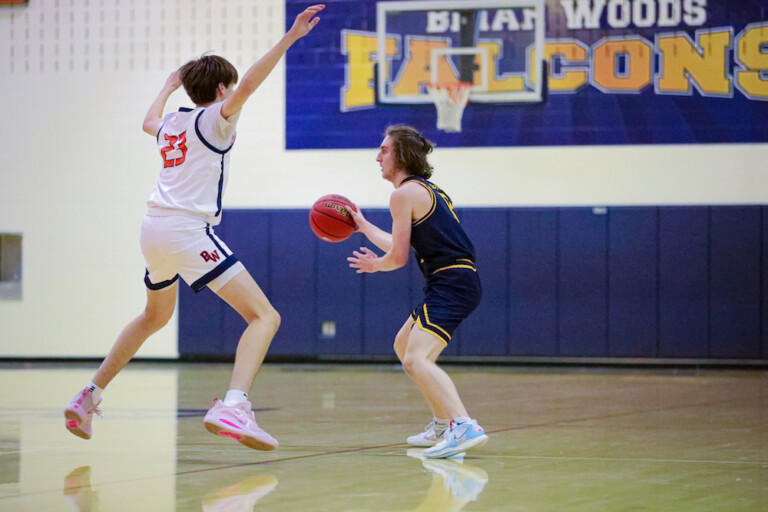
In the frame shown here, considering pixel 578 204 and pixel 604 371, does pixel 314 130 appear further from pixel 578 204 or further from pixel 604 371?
pixel 604 371

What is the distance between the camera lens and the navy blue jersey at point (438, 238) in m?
5.30

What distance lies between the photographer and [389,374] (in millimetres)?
11312

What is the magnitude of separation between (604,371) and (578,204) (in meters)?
2.02

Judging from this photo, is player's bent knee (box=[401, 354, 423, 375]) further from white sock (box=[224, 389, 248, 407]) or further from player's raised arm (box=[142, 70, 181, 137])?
player's raised arm (box=[142, 70, 181, 137])

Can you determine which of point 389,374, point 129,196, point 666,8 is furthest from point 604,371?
point 129,196

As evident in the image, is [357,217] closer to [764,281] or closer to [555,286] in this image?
[555,286]

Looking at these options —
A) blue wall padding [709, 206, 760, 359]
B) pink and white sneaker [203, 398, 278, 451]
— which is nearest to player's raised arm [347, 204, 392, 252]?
pink and white sneaker [203, 398, 278, 451]

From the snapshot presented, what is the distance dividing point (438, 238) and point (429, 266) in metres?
0.17

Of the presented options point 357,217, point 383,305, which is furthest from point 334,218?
point 383,305

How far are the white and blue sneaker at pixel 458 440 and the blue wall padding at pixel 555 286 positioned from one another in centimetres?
746

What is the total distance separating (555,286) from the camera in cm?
1244

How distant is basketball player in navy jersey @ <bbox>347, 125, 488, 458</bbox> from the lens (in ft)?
16.9

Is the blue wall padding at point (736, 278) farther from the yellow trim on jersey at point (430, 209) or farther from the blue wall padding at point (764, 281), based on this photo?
the yellow trim on jersey at point (430, 209)

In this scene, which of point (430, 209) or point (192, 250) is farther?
point (430, 209)
